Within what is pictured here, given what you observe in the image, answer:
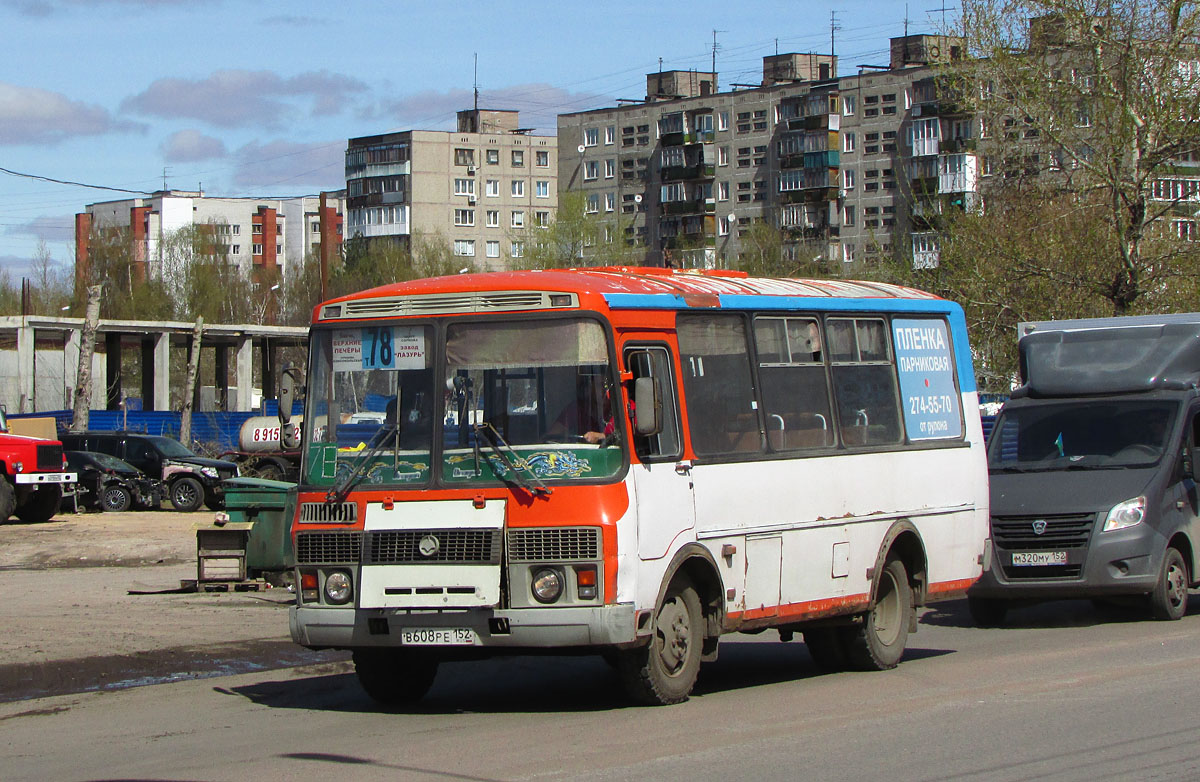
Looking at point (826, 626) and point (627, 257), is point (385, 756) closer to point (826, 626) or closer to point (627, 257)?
point (826, 626)

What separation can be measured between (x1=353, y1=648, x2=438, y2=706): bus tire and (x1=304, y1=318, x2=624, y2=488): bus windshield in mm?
1305

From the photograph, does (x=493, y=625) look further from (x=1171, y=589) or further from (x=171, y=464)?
(x=171, y=464)

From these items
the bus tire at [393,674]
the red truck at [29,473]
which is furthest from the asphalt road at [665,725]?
→ the red truck at [29,473]

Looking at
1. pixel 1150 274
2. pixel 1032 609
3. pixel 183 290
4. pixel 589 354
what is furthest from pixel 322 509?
pixel 183 290

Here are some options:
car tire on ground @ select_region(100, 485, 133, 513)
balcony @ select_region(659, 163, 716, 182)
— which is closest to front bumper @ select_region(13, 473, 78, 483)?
car tire on ground @ select_region(100, 485, 133, 513)

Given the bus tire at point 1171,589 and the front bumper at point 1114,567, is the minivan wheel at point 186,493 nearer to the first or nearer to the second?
the front bumper at point 1114,567

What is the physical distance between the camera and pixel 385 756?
8.05 metres

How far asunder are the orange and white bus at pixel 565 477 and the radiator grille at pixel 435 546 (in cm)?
1

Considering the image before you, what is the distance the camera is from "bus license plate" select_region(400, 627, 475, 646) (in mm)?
9023

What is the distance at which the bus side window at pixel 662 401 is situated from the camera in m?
9.30

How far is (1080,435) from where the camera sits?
1577 centimetres

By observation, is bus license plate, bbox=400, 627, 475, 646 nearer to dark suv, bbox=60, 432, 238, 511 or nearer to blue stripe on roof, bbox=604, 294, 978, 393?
blue stripe on roof, bbox=604, 294, 978, 393

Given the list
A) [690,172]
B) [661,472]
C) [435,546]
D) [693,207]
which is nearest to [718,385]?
[661,472]

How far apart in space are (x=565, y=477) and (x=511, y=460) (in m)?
0.36
